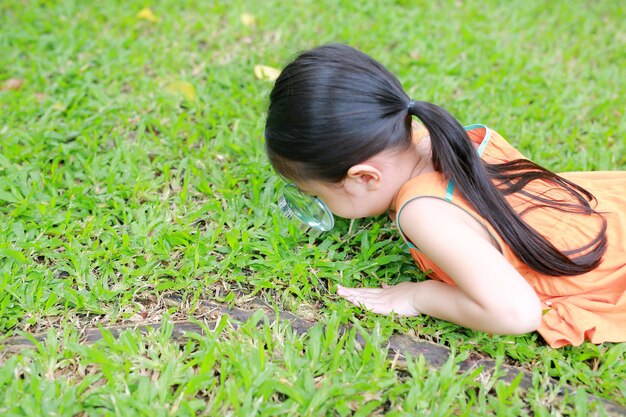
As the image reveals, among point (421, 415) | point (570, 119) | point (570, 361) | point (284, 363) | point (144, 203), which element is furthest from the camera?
point (570, 119)

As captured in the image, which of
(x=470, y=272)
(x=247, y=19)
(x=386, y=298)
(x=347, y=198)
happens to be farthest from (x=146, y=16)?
Result: (x=470, y=272)

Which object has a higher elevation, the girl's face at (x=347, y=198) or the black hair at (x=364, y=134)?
the black hair at (x=364, y=134)

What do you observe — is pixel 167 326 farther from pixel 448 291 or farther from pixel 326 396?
pixel 448 291

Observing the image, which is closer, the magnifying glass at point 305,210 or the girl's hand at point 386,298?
the girl's hand at point 386,298

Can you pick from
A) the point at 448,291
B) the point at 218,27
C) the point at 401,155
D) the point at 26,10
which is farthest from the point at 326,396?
the point at 26,10

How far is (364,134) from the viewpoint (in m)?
1.70

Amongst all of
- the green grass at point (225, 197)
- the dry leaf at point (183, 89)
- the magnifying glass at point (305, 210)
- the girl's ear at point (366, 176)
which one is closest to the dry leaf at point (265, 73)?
the green grass at point (225, 197)

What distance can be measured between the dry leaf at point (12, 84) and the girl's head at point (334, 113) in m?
1.73

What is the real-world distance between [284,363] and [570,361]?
89 centimetres

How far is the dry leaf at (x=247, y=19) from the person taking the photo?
3374mm

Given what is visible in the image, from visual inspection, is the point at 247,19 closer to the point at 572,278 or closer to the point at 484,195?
the point at 484,195

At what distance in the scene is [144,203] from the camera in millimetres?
2348

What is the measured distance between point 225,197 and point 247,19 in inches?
56.8

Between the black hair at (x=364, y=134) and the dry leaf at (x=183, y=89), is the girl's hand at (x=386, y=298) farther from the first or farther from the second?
the dry leaf at (x=183, y=89)
